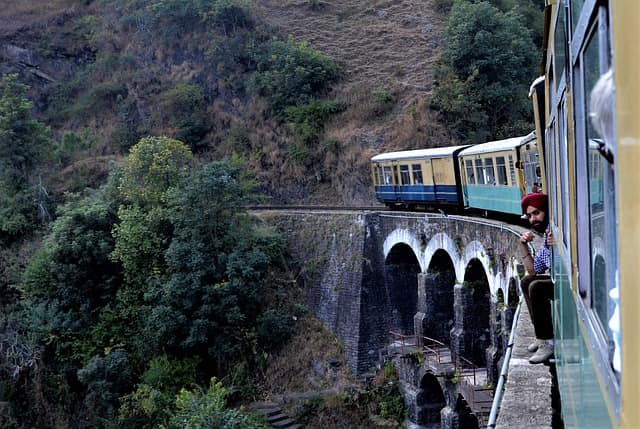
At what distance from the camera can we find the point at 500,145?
14578 mm

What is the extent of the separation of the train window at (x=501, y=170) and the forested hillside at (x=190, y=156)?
22.3 ft

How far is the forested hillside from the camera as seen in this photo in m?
19.2

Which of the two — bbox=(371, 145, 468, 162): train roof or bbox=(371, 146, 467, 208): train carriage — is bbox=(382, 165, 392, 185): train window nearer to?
bbox=(371, 146, 467, 208): train carriage

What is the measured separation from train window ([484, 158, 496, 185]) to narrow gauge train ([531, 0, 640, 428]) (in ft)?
42.5

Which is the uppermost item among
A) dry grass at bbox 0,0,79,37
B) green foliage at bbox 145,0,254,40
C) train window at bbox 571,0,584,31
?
dry grass at bbox 0,0,79,37

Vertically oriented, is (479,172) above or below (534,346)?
above

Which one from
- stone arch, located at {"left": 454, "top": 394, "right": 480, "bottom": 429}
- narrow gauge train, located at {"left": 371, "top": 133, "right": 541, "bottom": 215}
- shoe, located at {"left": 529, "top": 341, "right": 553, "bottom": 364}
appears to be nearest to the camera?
shoe, located at {"left": 529, "top": 341, "right": 553, "bottom": 364}

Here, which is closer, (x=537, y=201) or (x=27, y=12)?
(x=537, y=201)

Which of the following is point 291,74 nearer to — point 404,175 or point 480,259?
point 404,175

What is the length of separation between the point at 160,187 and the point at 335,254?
18.5 feet

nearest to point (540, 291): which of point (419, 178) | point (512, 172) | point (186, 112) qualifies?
point (512, 172)

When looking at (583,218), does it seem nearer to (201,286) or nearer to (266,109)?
(201,286)

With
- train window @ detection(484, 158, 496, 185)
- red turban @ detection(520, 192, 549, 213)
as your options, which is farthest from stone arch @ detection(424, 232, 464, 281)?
red turban @ detection(520, 192, 549, 213)

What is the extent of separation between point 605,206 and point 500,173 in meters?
13.5
